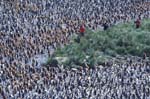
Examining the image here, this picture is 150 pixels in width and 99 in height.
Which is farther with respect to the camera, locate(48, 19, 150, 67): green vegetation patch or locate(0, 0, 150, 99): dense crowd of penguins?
locate(48, 19, 150, 67): green vegetation patch

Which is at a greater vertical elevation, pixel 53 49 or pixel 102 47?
pixel 102 47

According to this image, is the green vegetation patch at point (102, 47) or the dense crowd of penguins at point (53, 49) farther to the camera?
the green vegetation patch at point (102, 47)

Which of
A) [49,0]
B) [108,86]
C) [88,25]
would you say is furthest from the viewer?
[49,0]

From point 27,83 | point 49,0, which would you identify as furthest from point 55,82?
point 49,0

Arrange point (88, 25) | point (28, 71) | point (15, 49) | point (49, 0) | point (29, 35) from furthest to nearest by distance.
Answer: point (49, 0), point (88, 25), point (29, 35), point (15, 49), point (28, 71)

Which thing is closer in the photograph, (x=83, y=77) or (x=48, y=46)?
(x=83, y=77)

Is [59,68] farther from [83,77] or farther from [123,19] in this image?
[123,19]

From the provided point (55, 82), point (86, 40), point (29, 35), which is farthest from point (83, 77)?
point (29, 35)

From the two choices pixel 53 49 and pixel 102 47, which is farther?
pixel 53 49
